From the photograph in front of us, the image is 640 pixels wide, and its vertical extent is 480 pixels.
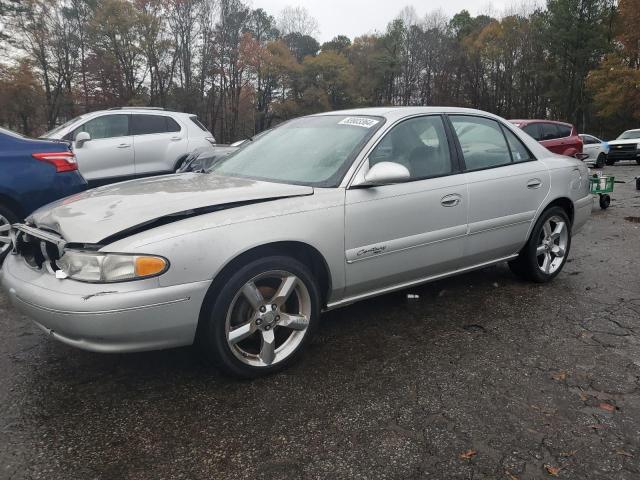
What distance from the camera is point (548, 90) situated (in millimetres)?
44125

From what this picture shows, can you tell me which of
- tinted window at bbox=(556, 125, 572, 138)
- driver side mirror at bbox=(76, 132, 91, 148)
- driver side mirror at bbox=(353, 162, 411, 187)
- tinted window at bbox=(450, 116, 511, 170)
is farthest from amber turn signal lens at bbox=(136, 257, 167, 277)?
tinted window at bbox=(556, 125, 572, 138)

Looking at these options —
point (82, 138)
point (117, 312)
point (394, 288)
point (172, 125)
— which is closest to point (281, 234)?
point (117, 312)

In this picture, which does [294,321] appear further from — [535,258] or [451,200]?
[535,258]

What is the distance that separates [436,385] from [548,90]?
47.8 meters

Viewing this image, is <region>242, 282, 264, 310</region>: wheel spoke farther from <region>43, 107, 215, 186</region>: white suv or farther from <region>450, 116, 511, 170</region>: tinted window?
<region>43, 107, 215, 186</region>: white suv

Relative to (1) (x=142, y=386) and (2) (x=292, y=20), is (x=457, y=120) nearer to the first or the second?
(1) (x=142, y=386)

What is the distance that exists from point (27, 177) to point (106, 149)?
382 centimetres

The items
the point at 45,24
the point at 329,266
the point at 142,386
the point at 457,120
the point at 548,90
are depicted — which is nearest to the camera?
the point at 142,386

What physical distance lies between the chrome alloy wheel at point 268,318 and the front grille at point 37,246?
98 cm

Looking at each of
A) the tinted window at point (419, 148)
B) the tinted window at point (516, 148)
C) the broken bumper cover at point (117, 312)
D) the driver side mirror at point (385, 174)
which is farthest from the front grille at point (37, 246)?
the tinted window at point (516, 148)

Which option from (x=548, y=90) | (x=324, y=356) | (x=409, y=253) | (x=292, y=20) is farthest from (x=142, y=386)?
(x=292, y=20)

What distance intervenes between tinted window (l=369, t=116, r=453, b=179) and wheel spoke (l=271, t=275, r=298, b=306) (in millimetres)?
1051

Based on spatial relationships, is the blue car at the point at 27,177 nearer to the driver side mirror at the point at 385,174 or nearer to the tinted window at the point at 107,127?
the driver side mirror at the point at 385,174

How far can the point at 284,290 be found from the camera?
2.85 metres
